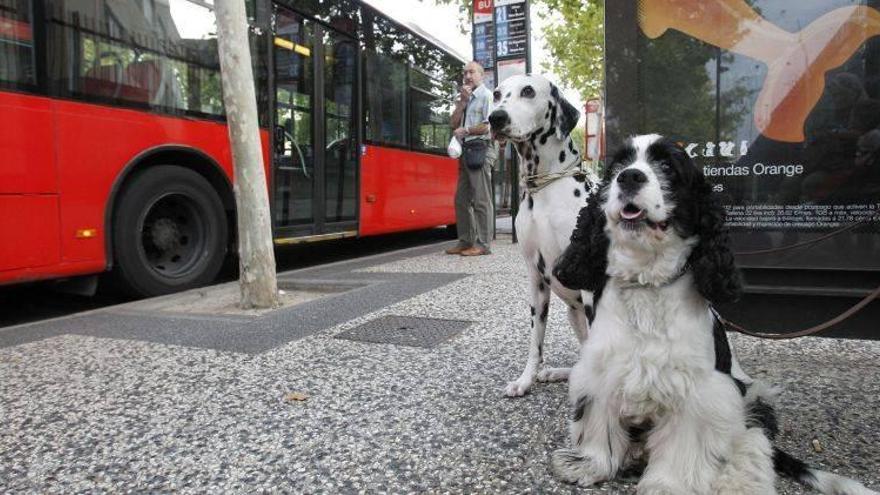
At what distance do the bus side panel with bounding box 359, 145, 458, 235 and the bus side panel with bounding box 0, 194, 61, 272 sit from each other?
4.38 metres

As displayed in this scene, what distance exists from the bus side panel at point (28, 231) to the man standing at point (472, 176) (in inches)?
168

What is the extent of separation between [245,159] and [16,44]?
75.3 inches

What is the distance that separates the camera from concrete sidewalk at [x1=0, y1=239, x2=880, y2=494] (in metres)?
2.26

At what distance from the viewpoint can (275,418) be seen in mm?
2789

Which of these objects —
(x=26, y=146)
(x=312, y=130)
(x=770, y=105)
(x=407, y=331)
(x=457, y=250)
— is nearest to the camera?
(x=770, y=105)

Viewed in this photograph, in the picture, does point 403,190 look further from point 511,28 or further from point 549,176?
point 549,176

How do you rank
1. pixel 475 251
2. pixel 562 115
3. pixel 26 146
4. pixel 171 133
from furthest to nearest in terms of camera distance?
pixel 475 251 → pixel 171 133 → pixel 26 146 → pixel 562 115

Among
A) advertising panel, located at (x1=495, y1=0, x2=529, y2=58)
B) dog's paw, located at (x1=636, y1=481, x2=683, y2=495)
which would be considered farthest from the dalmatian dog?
advertising panel, located at (x1=495, y1=0, x2=529, y2=58)

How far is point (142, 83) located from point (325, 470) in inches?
189

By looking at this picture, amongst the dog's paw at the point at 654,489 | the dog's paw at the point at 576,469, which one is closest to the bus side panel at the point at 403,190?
the dog's paw at the point at 576,469

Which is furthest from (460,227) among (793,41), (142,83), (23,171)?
(793,41)

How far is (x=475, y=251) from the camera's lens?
8617 millimetres

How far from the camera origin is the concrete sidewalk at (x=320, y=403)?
2258 millimetres

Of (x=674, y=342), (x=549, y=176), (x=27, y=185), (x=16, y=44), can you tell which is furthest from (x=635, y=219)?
(x=16, y=44)
